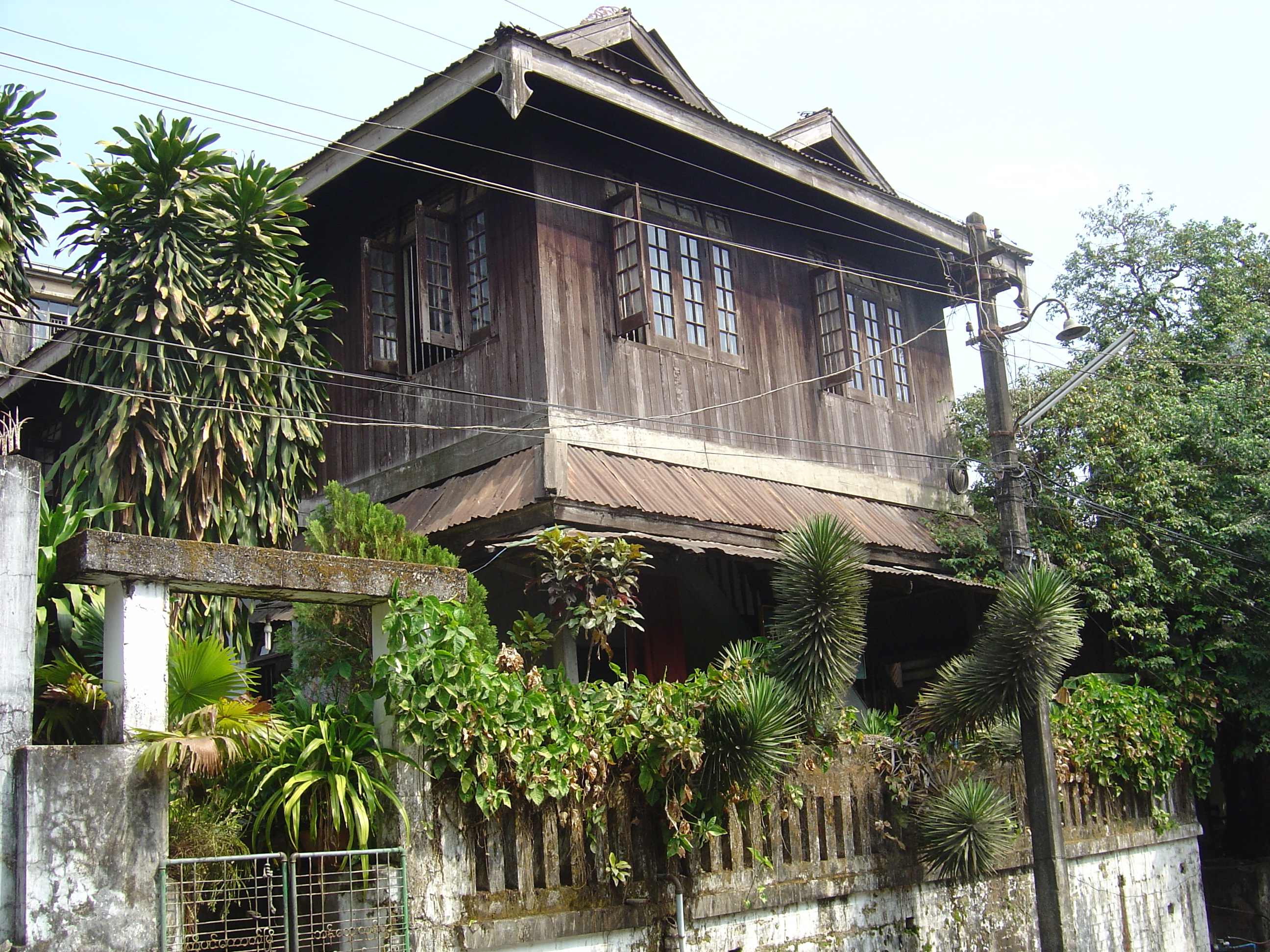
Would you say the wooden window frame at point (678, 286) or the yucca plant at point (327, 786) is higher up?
the wooden window frame at point (678, 286)

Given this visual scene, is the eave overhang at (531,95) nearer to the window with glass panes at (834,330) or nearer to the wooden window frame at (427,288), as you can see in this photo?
the wooden window frame at (427,288)

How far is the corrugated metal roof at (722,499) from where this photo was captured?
11.1 m

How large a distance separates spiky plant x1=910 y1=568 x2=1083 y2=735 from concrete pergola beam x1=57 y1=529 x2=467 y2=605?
4.85m

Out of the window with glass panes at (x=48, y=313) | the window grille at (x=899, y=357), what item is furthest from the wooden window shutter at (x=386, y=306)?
the window with glass panes at (x=48, y=313)

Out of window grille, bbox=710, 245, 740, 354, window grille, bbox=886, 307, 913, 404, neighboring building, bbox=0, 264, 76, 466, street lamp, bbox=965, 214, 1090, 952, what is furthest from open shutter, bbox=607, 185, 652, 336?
neighboring building, bbox=0, 264, 76, 466

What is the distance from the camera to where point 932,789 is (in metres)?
10.7

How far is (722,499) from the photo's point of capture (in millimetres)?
12195

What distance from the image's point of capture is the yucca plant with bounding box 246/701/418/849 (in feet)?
21.5

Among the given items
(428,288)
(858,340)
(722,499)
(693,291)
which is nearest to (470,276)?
(428,288)

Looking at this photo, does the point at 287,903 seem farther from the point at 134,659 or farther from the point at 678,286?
the point at 678,286

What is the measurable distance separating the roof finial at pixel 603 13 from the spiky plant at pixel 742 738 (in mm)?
7709

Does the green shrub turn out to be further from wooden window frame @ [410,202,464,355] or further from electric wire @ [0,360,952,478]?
wooden window frame @ [410,202,464,355]

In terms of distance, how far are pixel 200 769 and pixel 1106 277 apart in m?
17.5

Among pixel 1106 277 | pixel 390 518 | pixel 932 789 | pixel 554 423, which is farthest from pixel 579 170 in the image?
pixel 1106 277
